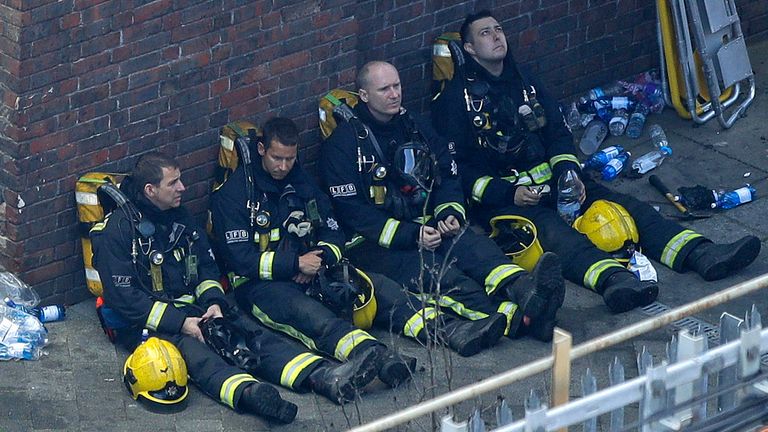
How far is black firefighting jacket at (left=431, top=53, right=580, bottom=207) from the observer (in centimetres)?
1059

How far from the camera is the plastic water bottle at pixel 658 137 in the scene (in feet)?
38.3

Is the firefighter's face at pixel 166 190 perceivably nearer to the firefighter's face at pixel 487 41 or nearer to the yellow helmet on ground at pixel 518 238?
the yellow helmet on ground at pixel 518 238

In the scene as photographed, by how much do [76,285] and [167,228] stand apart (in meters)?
0.77

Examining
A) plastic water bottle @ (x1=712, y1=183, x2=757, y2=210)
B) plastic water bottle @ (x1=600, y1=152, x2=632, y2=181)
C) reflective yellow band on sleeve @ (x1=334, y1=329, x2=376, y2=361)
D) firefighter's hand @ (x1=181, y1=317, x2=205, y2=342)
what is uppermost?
plastic water bottle @ (x1=600, y1=152, x2=632, y2=181)

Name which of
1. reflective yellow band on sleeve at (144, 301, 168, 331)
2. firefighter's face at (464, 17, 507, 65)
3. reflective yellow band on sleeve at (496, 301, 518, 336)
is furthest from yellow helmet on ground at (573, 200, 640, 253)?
reflective yellow band on sleeve at (144, 301, 168, 331)

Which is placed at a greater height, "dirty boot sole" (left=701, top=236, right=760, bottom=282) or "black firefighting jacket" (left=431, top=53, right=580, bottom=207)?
"black firefighting jacket" (left=431, top=53, right=580, bottom=207)

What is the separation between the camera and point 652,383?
21.5ft

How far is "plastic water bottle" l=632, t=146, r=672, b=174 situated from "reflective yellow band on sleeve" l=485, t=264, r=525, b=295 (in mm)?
Answer: 1788

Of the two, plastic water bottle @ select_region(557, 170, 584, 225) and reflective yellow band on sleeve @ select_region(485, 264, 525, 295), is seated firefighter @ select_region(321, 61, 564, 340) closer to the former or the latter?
reflective yellow band on sleeve @ select_region(485, 264, 525, 295)

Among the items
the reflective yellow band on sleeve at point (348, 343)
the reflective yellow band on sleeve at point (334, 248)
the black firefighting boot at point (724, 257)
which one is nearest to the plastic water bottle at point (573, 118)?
the black firefighting boot at point (724, 257)

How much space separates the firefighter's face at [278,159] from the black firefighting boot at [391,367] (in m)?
1.18

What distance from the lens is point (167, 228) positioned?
9422 millimetres

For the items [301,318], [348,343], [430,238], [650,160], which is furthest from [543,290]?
[650,160]

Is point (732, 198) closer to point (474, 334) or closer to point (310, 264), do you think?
point (474, 334)
